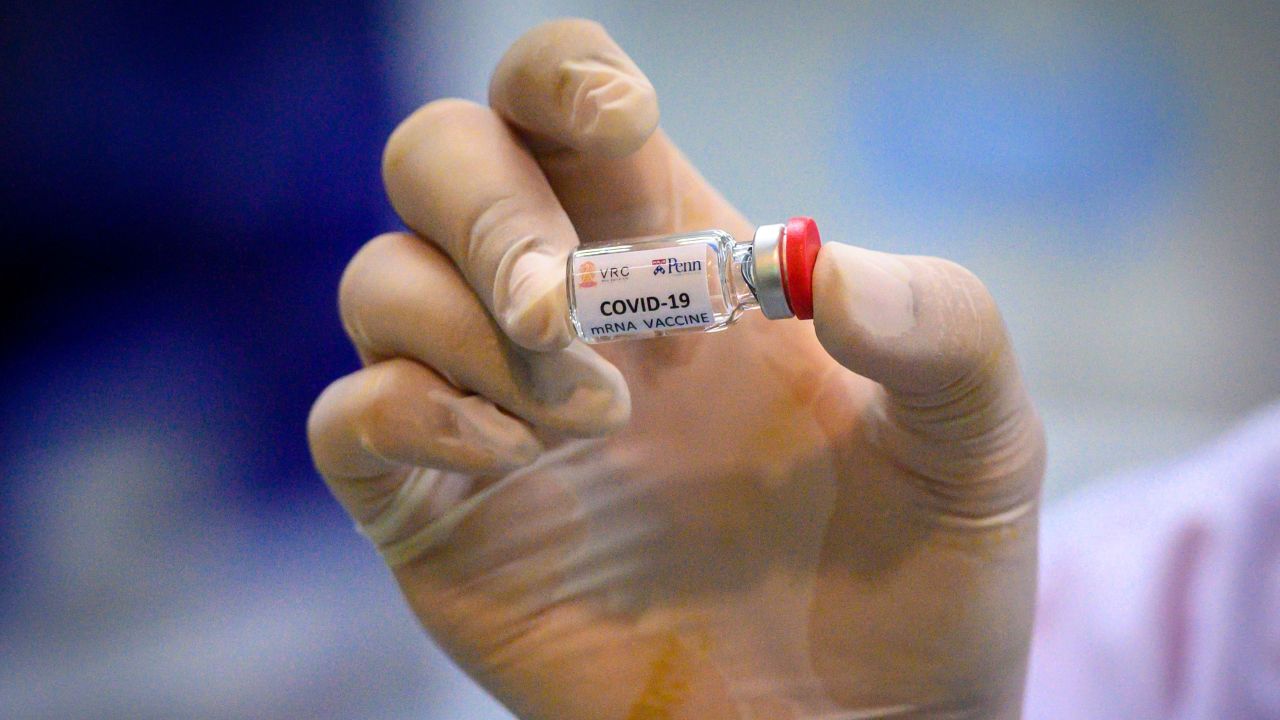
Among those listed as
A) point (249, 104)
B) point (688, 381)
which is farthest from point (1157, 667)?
point (249, 104)

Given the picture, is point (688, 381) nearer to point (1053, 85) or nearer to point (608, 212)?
point (608, 212)

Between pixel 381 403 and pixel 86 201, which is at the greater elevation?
pixel 86 201

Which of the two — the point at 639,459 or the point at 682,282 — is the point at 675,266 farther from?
the point at 639,459

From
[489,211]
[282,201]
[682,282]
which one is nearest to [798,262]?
[682,282]

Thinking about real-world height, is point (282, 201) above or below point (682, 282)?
above

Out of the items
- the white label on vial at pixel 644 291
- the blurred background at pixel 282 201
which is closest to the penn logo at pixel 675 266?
the white label on vial at pixel 644 291

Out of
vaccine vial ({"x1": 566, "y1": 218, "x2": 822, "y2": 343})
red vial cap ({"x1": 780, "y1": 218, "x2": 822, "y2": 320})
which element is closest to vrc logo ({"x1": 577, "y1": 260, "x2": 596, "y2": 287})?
vaccine vial ({"x1": 566, "y1": 218, "x2": 822, "y2": 343})
